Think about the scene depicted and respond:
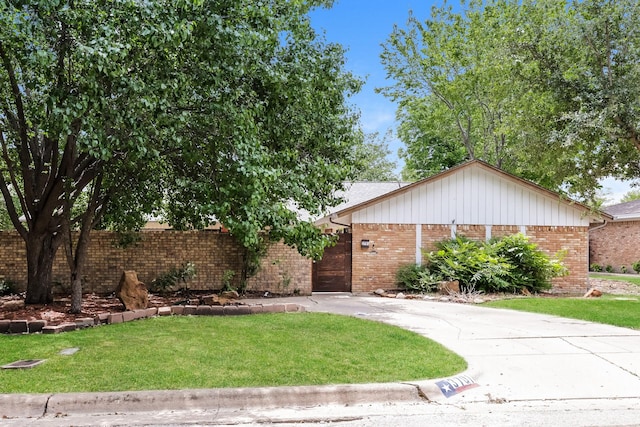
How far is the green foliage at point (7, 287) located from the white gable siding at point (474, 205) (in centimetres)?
1030

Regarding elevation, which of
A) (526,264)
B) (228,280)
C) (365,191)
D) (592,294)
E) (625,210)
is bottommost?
(592,294)

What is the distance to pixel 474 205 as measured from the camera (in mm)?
15406

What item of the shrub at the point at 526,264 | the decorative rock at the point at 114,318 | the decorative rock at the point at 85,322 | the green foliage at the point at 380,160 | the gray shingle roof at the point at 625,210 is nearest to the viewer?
the decorative rock at the point at 85,322

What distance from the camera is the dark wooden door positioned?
14.9 meters

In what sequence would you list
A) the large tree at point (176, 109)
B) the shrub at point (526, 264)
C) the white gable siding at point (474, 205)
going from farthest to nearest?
the white gable siding at point (474, 205)
the shrub at point (526, 264)
the large tree at point (176, 109)

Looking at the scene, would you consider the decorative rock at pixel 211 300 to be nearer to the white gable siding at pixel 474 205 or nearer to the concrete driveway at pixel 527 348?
the concrete driveway at pixel 527 348

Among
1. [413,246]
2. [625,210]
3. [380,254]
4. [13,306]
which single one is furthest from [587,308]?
[625,210]

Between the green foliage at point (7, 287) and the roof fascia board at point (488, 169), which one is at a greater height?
the roof fascia board at point (488, 169)

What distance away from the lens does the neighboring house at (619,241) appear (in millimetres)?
24866

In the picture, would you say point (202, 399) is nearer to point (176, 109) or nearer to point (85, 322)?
point (85, 322)

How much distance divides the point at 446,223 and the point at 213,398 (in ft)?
38.5

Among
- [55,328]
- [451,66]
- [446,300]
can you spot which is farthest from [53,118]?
[451,66]

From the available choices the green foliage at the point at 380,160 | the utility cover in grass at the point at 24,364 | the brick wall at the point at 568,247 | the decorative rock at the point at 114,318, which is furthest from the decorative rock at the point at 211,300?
the green foliage at the point at 380,160

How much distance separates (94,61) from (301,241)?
4.72 m
